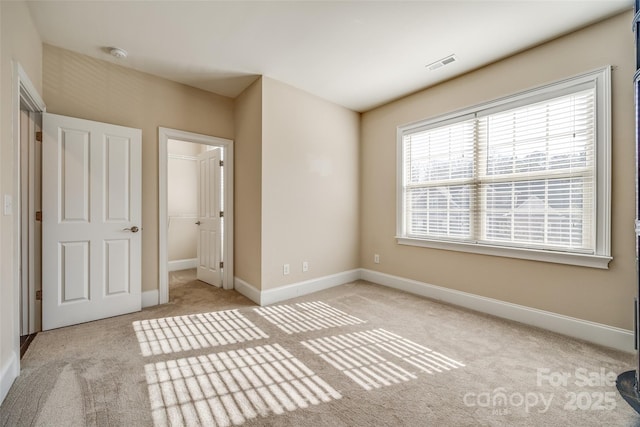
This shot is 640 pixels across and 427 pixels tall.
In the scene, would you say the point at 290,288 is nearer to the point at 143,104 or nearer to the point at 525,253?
the point at 525,253

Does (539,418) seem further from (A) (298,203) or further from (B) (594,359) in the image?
(A) (298,203)

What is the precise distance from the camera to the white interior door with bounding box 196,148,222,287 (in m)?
3.90

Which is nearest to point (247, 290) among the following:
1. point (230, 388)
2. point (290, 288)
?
point (290, 288)

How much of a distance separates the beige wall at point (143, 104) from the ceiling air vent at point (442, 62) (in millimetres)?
2684

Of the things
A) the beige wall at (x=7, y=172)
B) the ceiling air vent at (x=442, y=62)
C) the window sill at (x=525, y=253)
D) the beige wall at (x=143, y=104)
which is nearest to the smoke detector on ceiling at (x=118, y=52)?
the beige wall at (x=143, y=104)

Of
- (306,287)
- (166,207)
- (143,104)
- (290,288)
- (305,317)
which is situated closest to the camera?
(305,317)

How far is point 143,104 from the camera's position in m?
3.14

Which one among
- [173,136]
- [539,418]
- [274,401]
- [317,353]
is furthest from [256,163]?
[539,418]

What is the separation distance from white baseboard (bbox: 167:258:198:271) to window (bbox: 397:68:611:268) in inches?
163

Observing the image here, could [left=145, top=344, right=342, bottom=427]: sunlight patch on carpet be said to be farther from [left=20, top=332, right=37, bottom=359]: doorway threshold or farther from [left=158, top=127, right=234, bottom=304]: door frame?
[left=158, top=127, right=234, bottom=304]: door frame

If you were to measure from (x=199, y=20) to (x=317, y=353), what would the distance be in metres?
2.93

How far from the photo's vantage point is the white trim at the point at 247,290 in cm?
329

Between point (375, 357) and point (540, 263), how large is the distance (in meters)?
1.87

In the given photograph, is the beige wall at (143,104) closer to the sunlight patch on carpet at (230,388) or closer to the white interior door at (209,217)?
the white interior door at (209,217)
